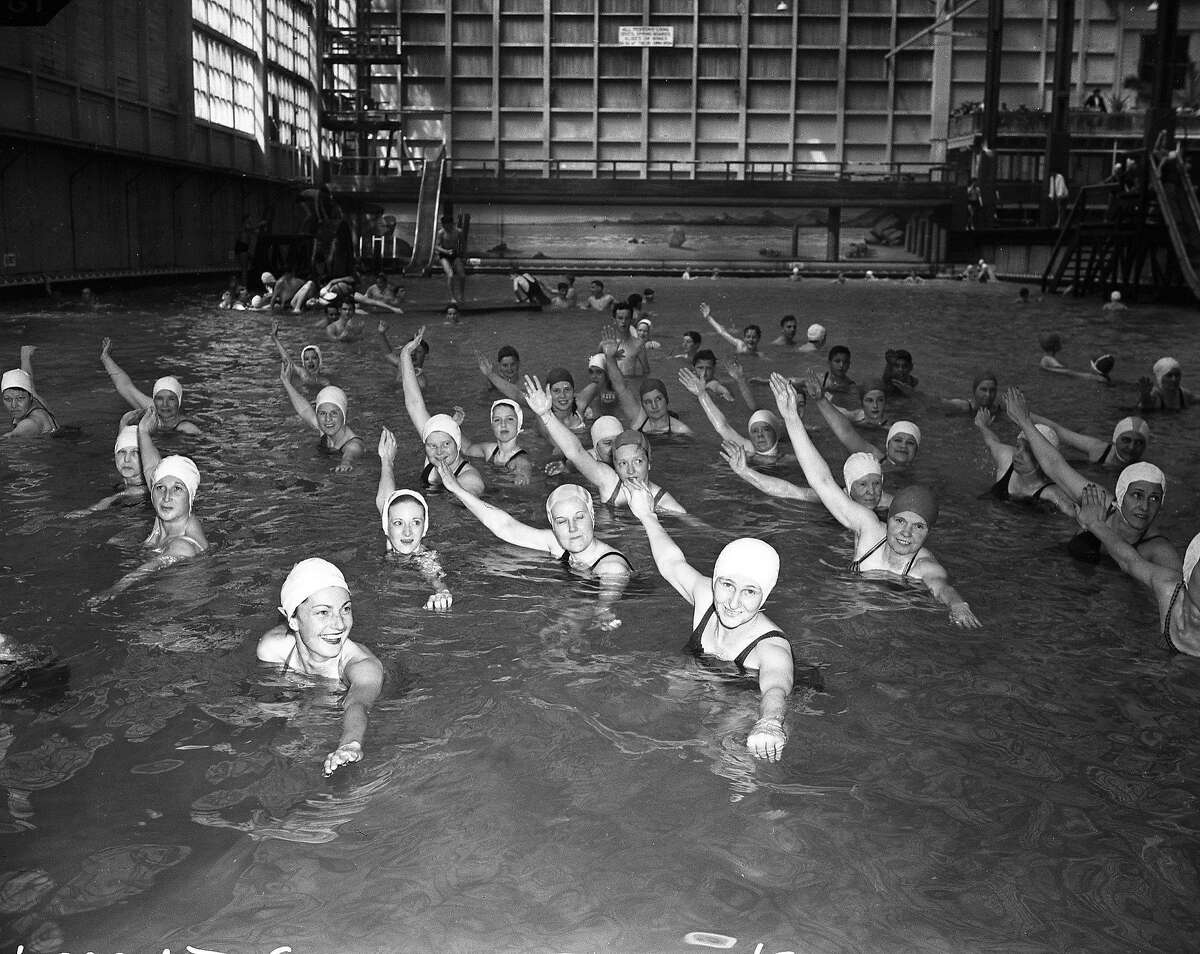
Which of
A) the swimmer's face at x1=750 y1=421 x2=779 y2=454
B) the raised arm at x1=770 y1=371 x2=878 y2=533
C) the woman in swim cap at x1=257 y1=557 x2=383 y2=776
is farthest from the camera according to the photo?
the swimmer's face at x1=750 y1=421 x2=779 y2=454

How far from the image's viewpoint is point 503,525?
764 cm

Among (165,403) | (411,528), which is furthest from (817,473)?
(165,403)

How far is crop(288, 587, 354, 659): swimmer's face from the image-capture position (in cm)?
486

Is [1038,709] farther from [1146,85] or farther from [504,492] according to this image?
[1146,85]

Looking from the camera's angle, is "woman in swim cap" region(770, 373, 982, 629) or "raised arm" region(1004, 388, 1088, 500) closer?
"woman in swim cap" region(770, 373, 982, 629)

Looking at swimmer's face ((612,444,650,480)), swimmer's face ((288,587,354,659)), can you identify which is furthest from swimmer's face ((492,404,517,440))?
swimmer's face ((288,587,354,659))

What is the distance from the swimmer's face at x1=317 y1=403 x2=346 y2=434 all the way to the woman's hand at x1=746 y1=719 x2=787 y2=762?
21.1 feet

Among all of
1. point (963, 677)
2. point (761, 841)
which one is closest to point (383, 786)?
point (761, 841)

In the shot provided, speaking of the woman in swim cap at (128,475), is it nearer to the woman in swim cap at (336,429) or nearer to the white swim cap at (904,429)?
the woman in swim cap at (336,429)

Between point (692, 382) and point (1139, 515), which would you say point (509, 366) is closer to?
point (692, 382)

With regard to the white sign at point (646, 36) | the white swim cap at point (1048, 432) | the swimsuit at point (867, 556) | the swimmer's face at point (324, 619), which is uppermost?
the white sign at point (646, 36)

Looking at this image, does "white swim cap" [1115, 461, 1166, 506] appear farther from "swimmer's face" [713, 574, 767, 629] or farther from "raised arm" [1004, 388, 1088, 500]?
"swimmer's face" [713, 574, 767, 629]

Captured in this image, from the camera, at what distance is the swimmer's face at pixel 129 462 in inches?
335

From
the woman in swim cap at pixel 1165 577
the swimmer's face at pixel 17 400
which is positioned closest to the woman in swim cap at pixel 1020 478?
the woman in swim cap at pixel 1165 577
